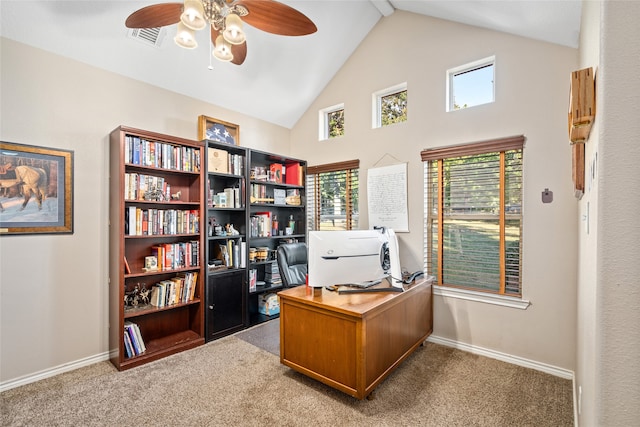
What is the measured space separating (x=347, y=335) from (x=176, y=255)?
2.01 m

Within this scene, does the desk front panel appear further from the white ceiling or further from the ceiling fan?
the white ceiling

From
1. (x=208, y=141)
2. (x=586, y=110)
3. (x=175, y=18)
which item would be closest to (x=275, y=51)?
(x=208, y=141)

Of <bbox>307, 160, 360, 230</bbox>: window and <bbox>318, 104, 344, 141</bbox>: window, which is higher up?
<bbox>318, 104, 344, 141</bbox>: window

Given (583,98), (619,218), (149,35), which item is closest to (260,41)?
(149,35)

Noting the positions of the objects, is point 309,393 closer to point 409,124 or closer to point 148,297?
point 148,297

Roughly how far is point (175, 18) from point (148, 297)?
100 inches

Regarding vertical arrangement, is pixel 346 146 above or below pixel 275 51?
below

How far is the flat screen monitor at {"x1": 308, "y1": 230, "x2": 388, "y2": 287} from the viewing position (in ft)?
7.52

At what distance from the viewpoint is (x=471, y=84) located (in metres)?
3.00

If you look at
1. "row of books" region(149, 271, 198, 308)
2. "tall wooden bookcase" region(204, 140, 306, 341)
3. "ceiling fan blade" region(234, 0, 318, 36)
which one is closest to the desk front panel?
"tall wooden bookcase" region(204, 140, 306, 341)

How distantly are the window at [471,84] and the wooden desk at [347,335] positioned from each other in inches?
77.5

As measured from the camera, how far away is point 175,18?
198 centimetres

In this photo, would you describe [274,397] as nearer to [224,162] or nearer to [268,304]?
[268,304]

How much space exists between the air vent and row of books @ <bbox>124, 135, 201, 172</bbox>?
2.94 ft
